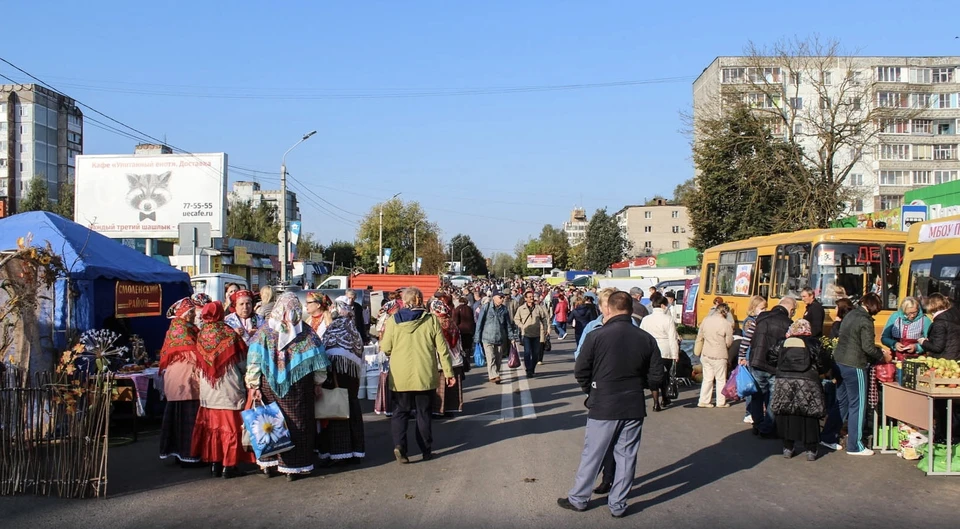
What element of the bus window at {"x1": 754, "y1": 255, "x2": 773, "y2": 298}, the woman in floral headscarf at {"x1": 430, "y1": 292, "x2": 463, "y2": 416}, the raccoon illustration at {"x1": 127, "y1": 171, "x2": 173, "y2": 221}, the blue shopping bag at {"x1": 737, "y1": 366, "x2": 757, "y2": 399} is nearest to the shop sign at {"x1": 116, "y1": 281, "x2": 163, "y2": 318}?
the woman in floral headscarf at {"x1": 430, "y1": 292, "x2": 463, "y2": 416}

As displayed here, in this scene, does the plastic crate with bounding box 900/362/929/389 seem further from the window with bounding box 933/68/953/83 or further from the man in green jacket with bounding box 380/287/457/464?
the window with bounding box 933/68/953/83

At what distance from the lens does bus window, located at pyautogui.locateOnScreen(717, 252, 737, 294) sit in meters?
21.2

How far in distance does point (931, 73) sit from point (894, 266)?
60.6 meters

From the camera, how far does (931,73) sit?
218 feet

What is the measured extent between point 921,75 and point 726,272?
5560 centimetres

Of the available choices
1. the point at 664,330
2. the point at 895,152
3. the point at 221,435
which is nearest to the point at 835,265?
the point at 664,330

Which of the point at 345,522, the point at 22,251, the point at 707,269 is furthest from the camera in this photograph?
the point at 707,269

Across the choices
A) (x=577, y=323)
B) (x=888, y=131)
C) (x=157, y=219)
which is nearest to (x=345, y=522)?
(x=577, y=323)

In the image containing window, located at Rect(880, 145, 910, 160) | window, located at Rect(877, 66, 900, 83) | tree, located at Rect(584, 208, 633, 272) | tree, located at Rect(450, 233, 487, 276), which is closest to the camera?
window, located at Rect(880, 145, 910, 160)

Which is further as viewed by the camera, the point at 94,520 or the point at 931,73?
the point at 931,73

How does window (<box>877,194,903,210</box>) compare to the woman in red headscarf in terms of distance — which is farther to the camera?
window (<box>877,194,903,210</box>)

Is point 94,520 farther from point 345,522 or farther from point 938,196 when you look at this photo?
point 938,196

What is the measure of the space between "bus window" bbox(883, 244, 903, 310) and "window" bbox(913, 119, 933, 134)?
2265 inches

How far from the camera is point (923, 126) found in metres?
65.4
